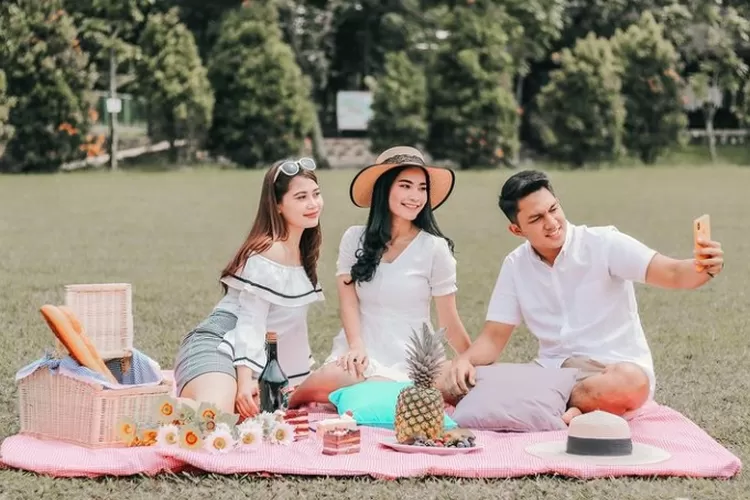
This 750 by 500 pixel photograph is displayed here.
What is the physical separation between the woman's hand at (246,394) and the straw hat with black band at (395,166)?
1047 mm

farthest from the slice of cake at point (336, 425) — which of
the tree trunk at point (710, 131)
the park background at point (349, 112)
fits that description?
the tree trunk at point (710, 131)

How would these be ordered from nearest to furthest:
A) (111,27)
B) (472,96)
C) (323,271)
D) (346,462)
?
1. (346,462)
2. (323,271)
3. (111,27)
4. (472,96)

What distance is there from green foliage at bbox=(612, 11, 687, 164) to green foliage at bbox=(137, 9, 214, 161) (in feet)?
36.1

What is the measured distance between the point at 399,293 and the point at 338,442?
4.33 ft

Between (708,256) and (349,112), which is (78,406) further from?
(349,112)

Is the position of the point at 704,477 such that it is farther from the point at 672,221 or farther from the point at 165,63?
the point at 165,63

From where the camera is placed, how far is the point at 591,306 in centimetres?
598

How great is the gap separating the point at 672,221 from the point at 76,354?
13.6 m

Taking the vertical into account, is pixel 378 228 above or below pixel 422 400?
above

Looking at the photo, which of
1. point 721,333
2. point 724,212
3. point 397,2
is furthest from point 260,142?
point 721,333

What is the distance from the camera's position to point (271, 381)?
19.4ft

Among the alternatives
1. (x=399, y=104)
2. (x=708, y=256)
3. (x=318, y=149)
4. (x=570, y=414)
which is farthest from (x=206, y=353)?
(x=318, y=149)

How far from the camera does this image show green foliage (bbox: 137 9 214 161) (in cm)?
3039

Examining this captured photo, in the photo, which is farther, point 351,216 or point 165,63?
point 165,63
